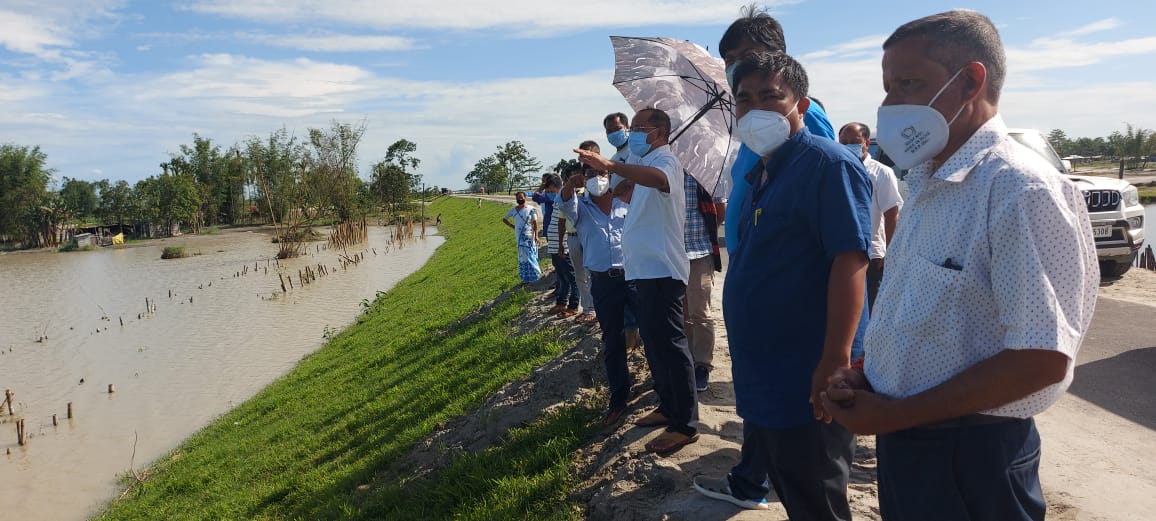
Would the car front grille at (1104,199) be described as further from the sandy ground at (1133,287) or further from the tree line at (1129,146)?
the tree line at (1129,146)

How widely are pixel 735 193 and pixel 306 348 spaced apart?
589 inches

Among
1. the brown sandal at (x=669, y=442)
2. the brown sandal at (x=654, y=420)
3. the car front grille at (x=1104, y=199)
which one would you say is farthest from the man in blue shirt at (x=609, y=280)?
the car front grille at (x=1104, y=199)

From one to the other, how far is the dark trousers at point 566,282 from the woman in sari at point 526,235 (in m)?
1.31

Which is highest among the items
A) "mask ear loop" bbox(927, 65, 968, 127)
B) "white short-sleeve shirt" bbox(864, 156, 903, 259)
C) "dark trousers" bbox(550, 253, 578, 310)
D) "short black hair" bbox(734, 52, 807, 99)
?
→ "short black hair" bbox(734, 52, 807, 99)

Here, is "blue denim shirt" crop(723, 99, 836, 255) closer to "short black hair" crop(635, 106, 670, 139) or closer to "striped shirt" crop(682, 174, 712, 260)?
"short black hair" crop(635, 106, 670, 139)

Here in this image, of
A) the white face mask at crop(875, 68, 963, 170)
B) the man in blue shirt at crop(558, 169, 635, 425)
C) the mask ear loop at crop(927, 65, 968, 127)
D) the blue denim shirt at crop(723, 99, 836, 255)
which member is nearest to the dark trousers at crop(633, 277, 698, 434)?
the man in blue shirt at crop(558, 169, 635, 425)

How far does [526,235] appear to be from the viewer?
33.7 feet

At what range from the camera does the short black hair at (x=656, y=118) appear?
3994mm

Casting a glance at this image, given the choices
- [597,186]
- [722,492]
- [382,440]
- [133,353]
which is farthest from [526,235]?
[133,353]

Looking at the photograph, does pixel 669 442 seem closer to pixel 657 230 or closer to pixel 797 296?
pixel 657 230

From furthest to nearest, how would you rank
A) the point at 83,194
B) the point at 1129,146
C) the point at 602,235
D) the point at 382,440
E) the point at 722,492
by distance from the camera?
the point at 83,194 < the point at 1129,146 < the point at 382,440 < the point at 602,235 < the point at 722,492

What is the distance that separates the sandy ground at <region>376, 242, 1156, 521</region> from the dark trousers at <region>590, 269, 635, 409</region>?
0.19 metres

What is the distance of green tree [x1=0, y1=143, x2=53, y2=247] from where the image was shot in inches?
2015

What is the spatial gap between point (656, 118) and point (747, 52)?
0.87 metres
